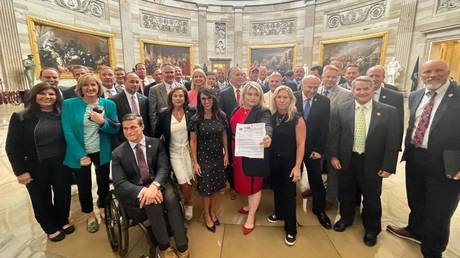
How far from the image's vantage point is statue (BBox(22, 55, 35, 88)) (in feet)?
28.0

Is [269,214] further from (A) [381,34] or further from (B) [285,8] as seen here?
(B) [285,8]

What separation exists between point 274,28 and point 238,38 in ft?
8.45

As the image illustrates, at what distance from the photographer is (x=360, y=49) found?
1209 cm

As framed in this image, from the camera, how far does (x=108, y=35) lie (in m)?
11.9

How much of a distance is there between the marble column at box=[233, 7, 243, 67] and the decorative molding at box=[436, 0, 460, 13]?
1040 cm

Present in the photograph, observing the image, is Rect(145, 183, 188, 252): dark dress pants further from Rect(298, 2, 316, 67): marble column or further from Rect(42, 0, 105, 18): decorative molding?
Rect(298, 2, 316, 67): marble column

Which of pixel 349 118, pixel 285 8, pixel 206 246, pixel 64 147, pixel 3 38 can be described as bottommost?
pixel 206 246

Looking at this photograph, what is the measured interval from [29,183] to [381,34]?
46.8 feet

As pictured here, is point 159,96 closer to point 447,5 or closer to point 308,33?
point 447,5

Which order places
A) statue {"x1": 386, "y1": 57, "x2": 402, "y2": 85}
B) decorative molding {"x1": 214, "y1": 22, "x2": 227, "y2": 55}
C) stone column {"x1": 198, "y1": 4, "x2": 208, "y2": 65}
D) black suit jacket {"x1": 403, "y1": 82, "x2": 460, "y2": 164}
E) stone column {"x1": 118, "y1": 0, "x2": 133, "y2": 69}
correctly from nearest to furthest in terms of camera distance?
black suit jacket {"x1": 403, "y1": 82, "x2": 460, "y2": 164} < statue {"x1": 386, "y1": 57, "x2": 402, "y2": 85} < stone column {"x1": 118, "y1": 0, "x2": 133, "y2": 69} < stone column {"x1": 198, "y1": 4, "x2": 208, "y2": 65} < decorative molding {"x1": 214, "y1": 22, "x2": 227, "y2": 55}

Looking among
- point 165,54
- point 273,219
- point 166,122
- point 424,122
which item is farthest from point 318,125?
point 165,54

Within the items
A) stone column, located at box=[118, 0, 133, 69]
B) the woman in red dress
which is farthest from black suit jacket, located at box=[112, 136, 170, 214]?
stone column, located at box=[118, 0, 133, 69]

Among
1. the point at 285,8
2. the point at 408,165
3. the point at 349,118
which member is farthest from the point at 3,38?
the point at 285,8

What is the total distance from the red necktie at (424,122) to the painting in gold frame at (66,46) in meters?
10.3
